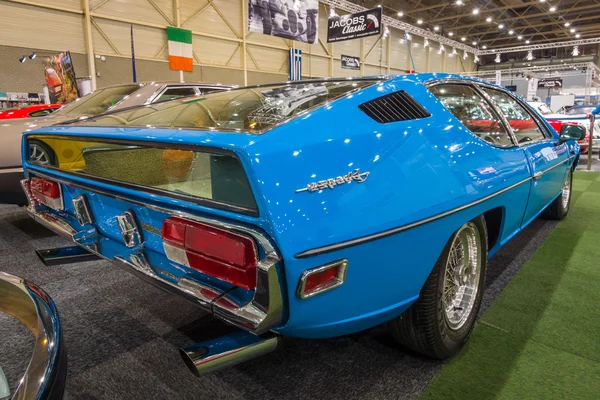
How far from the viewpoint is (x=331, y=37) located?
1316cm

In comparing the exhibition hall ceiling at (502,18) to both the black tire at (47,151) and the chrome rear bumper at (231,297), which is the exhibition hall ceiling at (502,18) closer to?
the black tire at (47,151)

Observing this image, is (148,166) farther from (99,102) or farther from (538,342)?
(99,102)

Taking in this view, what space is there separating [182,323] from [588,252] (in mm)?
2828

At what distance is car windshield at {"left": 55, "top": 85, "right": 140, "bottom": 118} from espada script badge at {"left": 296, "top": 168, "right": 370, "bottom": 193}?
127 inches

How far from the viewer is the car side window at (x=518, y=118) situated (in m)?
2.37

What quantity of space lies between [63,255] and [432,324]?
165cm

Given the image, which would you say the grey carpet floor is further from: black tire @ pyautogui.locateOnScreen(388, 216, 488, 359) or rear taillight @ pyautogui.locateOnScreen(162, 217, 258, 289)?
rear taillight @ pyautogui.locateOnScreen(162, 217, 258, 289)

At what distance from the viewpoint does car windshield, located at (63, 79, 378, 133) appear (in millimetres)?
1346

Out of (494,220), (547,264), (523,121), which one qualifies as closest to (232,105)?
(494,220)

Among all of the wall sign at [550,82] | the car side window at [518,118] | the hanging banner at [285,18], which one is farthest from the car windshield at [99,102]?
the wall sign at [550,82]

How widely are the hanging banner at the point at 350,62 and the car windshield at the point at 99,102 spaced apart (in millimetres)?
14553

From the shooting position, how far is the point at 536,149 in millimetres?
2391

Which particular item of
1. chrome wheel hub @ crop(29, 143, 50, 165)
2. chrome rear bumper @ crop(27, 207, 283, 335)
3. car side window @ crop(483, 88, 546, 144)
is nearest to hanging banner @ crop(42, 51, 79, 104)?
chrome wheel hub @ crop(29, 143, 50, 165)

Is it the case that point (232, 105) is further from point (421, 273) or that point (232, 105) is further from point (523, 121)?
point (523, 121)
